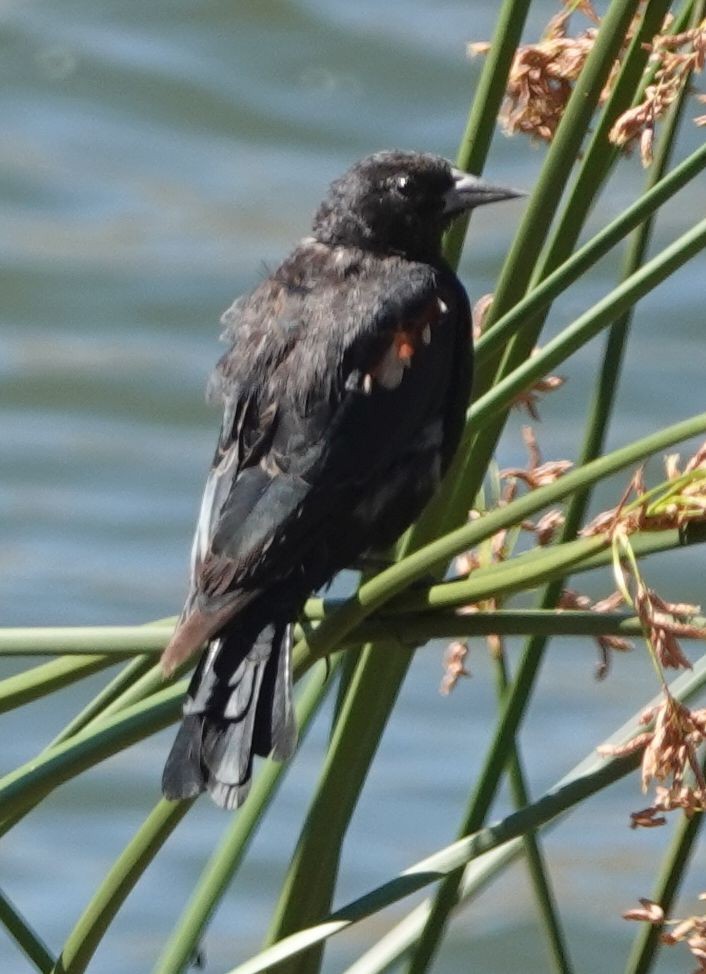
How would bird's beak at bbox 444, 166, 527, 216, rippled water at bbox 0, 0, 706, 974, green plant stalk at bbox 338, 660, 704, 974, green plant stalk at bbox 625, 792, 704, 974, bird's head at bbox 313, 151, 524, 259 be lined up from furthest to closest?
rippled water at bbox 0, 0, 706, 974 < bird's head at bbox 313, 151, 524, 259 < bird's beak at bbox 444, 166, 527, 216 < green plant stalk at bbox 338, 660, 704, 974 < green plant stalk at bbox 625, 792, 704, 974

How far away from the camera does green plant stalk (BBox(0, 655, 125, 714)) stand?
1.64m

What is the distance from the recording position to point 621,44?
179cm

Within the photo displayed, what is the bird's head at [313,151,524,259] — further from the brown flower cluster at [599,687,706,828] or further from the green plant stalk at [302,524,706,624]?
the brown flower cluster at [599,687,706,828]

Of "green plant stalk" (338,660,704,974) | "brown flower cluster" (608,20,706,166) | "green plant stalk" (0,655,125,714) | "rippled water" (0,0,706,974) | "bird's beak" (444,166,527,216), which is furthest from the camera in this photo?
"rippled water" (0,0,706,974)

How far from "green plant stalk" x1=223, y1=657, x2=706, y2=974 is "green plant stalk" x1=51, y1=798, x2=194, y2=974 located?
120mm

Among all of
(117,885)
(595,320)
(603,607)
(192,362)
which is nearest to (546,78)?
(595,320)

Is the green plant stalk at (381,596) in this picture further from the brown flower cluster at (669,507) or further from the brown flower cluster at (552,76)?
the brown flower cluster at (552,76)

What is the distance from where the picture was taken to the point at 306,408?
219 cm

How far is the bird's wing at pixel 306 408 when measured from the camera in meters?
2.02

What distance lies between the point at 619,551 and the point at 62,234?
4797mm

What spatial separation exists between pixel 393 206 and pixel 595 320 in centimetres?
86

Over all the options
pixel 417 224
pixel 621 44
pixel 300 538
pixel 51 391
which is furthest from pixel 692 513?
pixel 51 391

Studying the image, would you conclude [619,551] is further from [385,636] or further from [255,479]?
[255,479]

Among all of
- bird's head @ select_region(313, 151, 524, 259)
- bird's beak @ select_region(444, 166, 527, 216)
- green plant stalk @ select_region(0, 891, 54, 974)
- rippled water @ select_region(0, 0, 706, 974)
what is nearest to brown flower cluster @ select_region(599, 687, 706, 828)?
green plant stalk @ select_region(0, 891, 54, 974)
